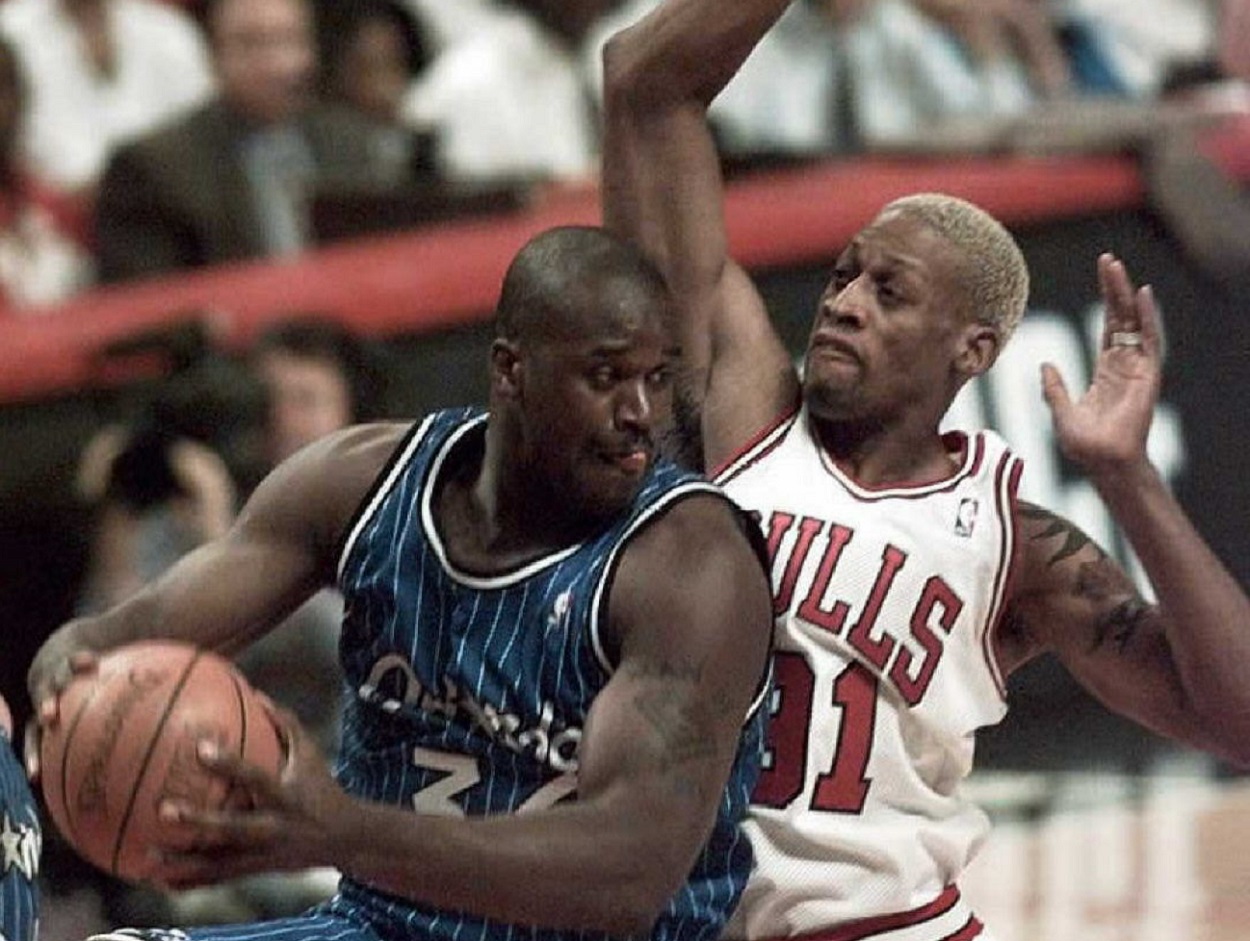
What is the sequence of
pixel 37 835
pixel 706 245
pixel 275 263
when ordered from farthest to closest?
pixel 275 263
pixel 706 245
pixel 37 835

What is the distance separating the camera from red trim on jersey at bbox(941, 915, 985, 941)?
5211mm

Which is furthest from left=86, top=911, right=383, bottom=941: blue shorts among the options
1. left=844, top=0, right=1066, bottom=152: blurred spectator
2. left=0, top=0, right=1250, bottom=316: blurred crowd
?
left=844, top=0, right=1066, bottom=152: blurred spectator

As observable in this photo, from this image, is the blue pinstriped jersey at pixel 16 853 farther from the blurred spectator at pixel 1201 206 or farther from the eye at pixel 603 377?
the blurred spectator at pixel 1201 206

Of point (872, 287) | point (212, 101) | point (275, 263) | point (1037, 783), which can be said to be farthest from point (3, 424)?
point (872, 287)

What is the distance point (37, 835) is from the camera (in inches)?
180

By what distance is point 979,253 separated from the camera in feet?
17.0

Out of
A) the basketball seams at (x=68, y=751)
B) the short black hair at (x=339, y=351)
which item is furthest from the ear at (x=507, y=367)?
the short black hair at (x=339, y=351)

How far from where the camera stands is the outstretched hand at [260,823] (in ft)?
13.0

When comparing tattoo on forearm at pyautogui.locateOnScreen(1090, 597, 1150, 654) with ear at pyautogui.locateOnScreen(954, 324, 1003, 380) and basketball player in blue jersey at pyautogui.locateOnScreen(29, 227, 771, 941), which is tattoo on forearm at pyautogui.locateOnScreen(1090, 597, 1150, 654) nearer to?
ear at pyautogui.locateOnScreen(954, 324, 1003, 380)

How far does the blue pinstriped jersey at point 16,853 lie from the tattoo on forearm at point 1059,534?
174cm

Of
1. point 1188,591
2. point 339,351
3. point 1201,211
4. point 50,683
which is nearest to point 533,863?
point 50,683

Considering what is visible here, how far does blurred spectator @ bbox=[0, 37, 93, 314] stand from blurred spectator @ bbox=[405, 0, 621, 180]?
147 cm

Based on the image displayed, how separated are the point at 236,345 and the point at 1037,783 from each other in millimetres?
2880

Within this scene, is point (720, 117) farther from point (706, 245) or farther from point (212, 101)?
point (706, 245)
